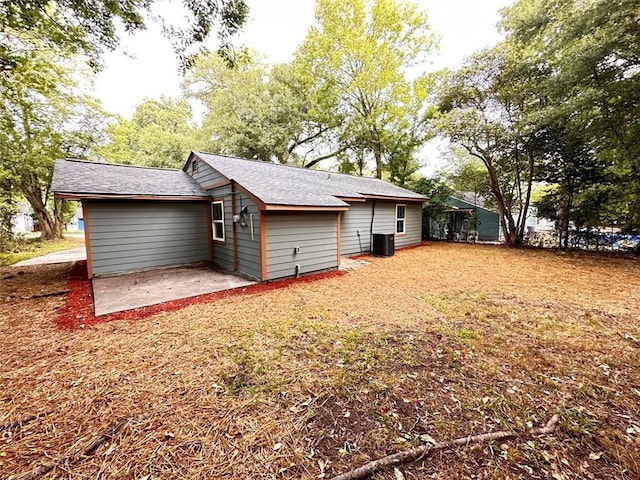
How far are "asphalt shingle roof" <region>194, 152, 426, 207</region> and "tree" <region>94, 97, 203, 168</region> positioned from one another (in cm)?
1125

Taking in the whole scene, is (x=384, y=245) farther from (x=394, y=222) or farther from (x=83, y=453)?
(x=83, y=453)

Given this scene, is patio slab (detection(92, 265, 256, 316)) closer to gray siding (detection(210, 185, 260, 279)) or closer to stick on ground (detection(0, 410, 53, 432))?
gray siding (detection(210, 185, 260, 279))

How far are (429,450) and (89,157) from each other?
20.4 meters

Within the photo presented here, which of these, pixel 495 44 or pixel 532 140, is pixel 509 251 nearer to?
pixel 532 140

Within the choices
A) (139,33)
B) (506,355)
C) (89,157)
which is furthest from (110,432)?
(89,157)

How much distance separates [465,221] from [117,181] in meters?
15.6

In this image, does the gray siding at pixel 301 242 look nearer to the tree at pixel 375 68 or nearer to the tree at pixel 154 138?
the tree at pixel 375 68

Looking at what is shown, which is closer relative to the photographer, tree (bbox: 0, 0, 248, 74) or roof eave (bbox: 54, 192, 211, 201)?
tree (bbox: 0, 0, 248, 74)

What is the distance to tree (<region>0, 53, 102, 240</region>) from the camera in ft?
38.8

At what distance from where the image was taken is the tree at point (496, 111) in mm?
9516

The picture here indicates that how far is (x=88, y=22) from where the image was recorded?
536cm

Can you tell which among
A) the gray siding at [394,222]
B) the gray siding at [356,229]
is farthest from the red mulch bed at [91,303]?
the gray siding at [394,222]

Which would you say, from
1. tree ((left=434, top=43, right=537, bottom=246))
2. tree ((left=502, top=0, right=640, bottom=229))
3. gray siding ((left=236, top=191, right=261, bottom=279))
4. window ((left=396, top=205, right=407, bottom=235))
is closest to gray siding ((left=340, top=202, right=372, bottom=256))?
window ((left=396, top=205, right=407, bottom=235))

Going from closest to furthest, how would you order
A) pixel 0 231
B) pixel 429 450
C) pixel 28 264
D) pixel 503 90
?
pixel 429 450, pixel 28 264, pixel 503 90, pixel 0 231
